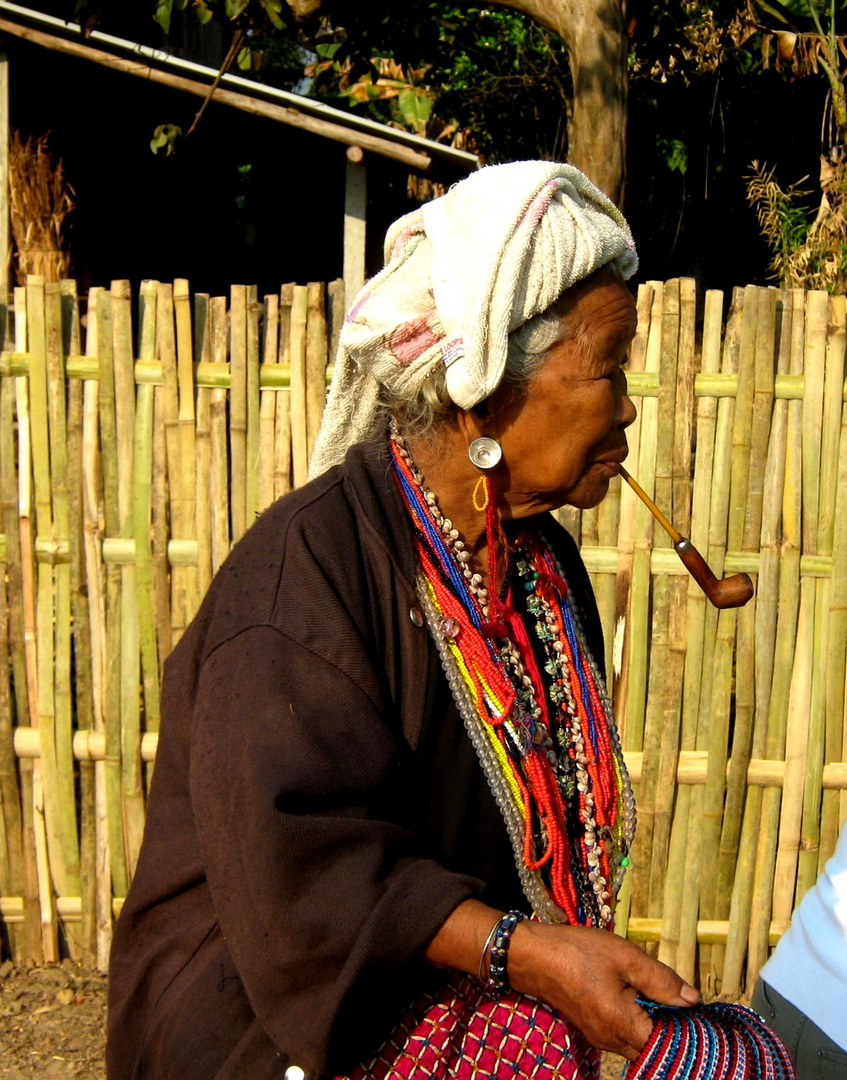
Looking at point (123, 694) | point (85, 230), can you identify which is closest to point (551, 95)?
point (85, 230)

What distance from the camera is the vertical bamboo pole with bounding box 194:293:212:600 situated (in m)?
3.61

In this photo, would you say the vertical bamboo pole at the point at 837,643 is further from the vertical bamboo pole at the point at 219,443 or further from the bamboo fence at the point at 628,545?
the vertical bamboo pole at the point at 219,443

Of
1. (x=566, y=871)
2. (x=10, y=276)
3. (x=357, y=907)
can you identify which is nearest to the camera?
(x=357, y=907)

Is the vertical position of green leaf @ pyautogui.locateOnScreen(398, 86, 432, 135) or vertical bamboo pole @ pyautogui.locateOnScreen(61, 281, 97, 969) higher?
green leaf @ pyautogui.locateOnScreen(398, 86, 432, 135)

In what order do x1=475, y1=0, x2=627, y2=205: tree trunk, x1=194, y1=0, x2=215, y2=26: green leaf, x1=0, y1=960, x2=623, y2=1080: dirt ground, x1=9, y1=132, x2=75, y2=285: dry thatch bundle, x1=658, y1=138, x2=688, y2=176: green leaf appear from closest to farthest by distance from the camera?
1. x1=0, y1=960, x2=623, y2=1080: dirt ground
2. x1=475, y1=0, x2=627, y2=205: tree trunk
3. x1=194, y1=0, x2=215, y2=26: green leaf
4. x1=9, y1=132, x2=75, y2=285: dry thatch bundle
5. x1=658, y1=138, x2=688, y2=176: green leaf

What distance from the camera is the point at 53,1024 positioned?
370cm

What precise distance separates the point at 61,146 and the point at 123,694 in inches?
293

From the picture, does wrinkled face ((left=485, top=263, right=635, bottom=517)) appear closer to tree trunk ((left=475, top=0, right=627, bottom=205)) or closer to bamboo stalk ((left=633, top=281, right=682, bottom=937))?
bamboo stalk ((left=633, top=281, right=682, bottom=937))

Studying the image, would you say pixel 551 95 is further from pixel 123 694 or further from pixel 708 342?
pixel 123 694

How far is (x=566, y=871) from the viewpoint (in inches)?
69.9

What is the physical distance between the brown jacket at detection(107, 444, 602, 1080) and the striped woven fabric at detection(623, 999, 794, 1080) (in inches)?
Answer: 11.2

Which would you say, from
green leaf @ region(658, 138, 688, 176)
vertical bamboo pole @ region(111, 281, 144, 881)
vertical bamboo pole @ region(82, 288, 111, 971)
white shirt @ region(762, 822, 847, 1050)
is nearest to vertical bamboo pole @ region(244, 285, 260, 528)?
vertical bamboo pole @ region(111, 281, 144, 881)

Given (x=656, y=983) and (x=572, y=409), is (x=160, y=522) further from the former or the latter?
(x=656, y=983)

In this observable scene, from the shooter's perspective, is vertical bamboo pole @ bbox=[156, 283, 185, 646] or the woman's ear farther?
vertical bamboo pole @ bbox=[156, 283, 185, 646]
